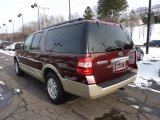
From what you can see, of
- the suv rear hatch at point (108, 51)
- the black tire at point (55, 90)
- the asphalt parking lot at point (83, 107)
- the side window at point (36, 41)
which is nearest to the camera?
the suv rear hatch at point (108, 51)

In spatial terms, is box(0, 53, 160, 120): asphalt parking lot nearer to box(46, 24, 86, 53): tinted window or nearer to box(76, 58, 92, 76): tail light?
box(76, 58, 92, 76): tail light

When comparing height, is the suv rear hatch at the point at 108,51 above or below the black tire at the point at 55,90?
above

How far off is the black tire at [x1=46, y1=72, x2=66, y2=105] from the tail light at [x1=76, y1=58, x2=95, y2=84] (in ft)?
3.41

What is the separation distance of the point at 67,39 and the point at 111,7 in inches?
2074

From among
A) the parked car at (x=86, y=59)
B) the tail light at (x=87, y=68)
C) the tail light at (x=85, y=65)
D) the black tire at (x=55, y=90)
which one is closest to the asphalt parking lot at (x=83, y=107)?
the black tire at (x=55, y=90)

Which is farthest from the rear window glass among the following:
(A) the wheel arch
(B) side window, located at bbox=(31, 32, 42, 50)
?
(B) side window, located at bbox=(31, 32, 42, 50)

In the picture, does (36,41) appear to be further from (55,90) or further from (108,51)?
(108,51)

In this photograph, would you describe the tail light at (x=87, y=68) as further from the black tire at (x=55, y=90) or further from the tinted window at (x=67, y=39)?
the black tire at (x=55, y=90)

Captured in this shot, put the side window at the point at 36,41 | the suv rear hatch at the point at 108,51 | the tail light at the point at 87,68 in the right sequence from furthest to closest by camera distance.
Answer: the side window at the point at 36,41
the suv rear hatch at the point at 108,51
the tail light at the point at 87,68

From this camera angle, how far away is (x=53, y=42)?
5.13 metres

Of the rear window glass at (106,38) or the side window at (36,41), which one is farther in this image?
the side window at (36,41)

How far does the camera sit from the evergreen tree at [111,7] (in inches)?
2135

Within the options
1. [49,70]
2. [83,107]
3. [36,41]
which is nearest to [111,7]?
[36,41]

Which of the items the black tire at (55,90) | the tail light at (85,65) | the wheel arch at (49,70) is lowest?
the black tire at (55,90)
